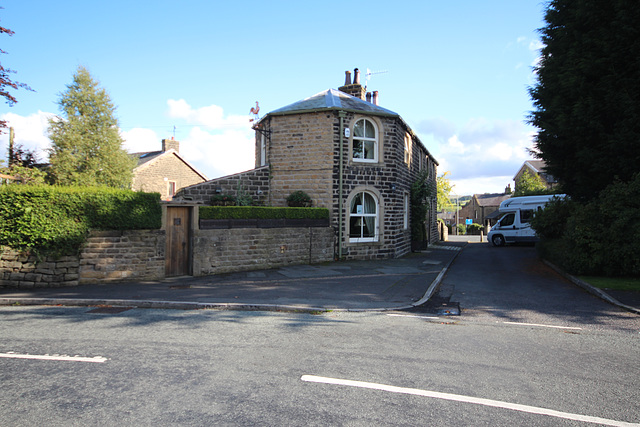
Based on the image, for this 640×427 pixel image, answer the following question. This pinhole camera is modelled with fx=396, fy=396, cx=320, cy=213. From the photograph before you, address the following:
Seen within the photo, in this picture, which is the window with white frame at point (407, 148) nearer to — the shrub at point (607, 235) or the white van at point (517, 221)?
the shrub at point (607, 235)

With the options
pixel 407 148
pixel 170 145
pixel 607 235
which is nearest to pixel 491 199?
pixel 170 145

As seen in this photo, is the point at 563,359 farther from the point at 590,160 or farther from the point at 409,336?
the point at 590,160

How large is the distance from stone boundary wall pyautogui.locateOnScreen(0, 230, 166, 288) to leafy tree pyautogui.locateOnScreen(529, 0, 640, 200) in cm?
1340

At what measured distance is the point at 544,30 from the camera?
15.5 metres

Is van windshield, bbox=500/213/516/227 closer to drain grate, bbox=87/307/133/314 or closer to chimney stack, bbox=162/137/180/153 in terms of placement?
drain grate, bbox=87/307/133/314

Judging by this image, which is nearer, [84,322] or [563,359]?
[563,359]

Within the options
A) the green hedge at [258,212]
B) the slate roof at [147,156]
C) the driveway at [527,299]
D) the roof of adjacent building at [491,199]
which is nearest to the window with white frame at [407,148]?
the green hedge at [258,212]

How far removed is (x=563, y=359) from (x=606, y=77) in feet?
32.5

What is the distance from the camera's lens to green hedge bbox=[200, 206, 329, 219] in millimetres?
12977

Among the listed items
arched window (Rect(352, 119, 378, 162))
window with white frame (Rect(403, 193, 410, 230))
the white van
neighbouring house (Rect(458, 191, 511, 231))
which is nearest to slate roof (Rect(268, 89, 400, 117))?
arched window (Rect(352, 119, 378, 162))

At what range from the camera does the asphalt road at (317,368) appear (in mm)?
3646

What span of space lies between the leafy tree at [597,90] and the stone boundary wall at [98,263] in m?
13.4

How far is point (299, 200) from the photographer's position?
53.6 ft

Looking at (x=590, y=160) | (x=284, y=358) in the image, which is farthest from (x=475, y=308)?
(x=590, y=160)
